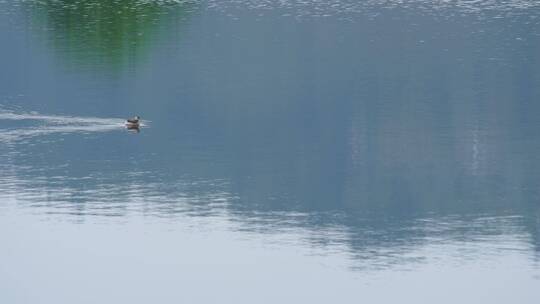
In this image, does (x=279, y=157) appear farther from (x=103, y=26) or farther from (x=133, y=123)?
(x=103, y=26)

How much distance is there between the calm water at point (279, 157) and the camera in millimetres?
48250

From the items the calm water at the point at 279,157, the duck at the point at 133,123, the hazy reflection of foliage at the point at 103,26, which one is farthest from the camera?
the hazy reflection of foliage at the point at 103,26

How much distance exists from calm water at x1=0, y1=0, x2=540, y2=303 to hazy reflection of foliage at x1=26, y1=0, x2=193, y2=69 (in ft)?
1.10

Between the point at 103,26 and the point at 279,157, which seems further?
the point at 103,26

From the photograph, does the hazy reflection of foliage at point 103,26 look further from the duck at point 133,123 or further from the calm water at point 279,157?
the duck at point 133,123

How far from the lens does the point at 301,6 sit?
347ft

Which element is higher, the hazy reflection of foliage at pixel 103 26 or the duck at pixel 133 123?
the hazy reflection of foliage at pixel 103 26

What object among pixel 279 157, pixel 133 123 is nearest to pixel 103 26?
pixel 133 123

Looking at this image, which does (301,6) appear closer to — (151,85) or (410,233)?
(151,85)

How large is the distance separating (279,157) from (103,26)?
39.2 m

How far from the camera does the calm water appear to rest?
158 feet

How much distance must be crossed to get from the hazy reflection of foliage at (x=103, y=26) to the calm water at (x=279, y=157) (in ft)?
1.10

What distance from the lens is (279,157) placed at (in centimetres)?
6216

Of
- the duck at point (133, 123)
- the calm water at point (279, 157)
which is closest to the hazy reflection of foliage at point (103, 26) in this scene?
the calm water at point (279, 157)
